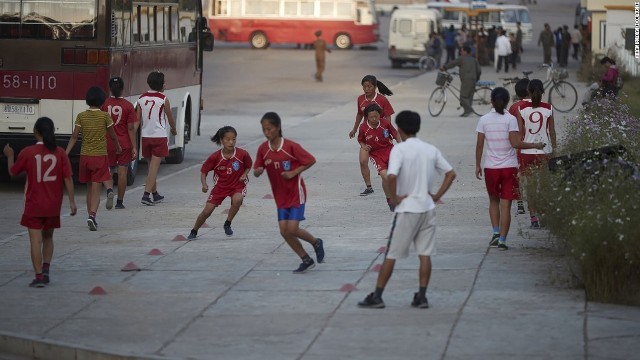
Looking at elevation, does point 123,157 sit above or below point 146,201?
above

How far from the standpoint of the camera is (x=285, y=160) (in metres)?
10.9

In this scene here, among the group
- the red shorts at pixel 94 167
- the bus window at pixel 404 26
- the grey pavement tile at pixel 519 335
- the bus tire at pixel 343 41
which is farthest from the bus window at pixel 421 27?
the grey pavement tile at pixel 519 335

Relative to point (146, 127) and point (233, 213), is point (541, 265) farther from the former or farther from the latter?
point (146, 127)

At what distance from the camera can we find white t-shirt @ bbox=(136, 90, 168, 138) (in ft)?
52.3

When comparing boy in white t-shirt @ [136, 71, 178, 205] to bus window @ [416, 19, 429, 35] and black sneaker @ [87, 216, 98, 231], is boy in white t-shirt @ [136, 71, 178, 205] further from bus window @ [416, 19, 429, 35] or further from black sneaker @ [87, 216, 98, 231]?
bus window @ [416, 19, 429, 35]

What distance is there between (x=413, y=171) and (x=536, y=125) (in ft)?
12.9

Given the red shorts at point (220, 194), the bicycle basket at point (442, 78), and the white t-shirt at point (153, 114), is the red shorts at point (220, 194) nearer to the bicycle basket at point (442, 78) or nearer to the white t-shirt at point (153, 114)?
the white t-shirt at point (153, 114)

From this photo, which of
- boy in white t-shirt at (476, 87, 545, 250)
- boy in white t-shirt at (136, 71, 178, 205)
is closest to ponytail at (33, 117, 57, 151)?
boy in white t-shirt at (476, 87, 545, 250)

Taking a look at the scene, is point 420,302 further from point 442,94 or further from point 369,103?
point 442,94

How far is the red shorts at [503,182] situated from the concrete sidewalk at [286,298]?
52 centimetres

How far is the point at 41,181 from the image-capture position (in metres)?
10.6

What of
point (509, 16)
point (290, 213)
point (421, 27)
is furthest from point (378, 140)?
point (509, 16)

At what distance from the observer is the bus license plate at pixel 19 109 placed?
17.1 m

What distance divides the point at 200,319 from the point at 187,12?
12.7 m
